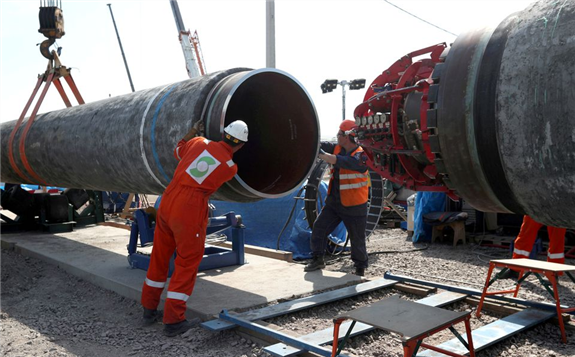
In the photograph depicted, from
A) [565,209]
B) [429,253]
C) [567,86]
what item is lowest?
[429,253]

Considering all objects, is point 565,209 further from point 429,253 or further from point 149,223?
point 429,253

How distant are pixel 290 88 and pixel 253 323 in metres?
1.89

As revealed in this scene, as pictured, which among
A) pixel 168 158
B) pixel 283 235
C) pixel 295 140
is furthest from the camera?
pixel 283 235

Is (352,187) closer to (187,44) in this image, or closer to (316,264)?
(316,264)

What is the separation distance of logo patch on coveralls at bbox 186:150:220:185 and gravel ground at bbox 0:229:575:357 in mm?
1171

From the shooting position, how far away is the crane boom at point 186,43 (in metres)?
17.3

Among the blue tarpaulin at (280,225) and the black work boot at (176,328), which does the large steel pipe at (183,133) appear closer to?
the black work boot at (176,328)

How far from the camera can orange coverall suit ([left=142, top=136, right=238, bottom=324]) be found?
141 inches

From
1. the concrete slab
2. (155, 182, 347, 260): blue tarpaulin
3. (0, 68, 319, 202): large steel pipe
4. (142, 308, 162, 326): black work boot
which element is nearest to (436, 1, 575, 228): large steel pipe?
(0, 68, 319, 202): large steel pipe

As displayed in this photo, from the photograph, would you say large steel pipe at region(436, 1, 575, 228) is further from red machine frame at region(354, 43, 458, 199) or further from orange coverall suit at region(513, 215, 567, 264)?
orange coverall suit at region(513, 215, 567, 264)

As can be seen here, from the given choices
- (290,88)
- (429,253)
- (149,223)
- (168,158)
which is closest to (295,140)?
(290,88)

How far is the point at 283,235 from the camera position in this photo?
24.9 ft

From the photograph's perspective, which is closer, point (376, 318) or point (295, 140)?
point (376, 318)

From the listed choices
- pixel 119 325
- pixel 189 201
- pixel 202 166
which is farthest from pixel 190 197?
pixel 119 325
